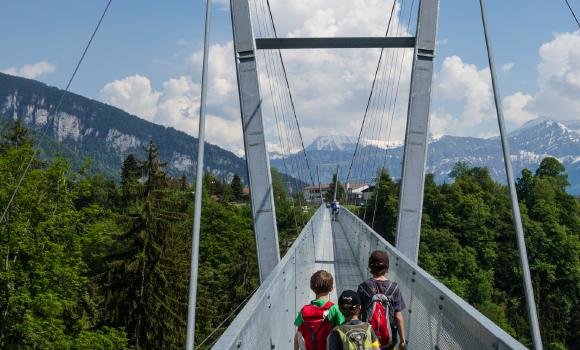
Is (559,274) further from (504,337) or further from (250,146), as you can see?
(504,337)

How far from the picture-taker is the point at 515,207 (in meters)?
5.73

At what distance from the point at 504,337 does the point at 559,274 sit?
73.8 metres

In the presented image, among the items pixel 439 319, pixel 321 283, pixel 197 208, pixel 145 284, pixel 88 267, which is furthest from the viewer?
pixel 145 284

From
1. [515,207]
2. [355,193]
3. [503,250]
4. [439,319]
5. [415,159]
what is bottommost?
[503,250]

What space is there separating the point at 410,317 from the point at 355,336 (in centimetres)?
257

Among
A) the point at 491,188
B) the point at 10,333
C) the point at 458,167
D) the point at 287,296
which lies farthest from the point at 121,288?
the point at 458,167

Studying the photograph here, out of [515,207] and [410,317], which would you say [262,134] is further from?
[515,207]

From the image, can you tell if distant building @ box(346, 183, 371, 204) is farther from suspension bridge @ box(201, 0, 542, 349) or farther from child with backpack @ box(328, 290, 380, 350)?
child with backpack @ box(328, 290, 380, 350)

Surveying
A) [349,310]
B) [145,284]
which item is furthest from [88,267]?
[349,310]

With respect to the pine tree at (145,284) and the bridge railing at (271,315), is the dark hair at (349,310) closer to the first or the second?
the bridge railing at (271,315)

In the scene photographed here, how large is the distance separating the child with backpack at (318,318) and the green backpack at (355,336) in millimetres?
323

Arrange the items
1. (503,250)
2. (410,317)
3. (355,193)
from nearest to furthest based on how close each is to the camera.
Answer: (410,317) < (503,250) < (355,193)

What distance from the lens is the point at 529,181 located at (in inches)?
3327

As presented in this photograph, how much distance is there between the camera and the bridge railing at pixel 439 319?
336cm
